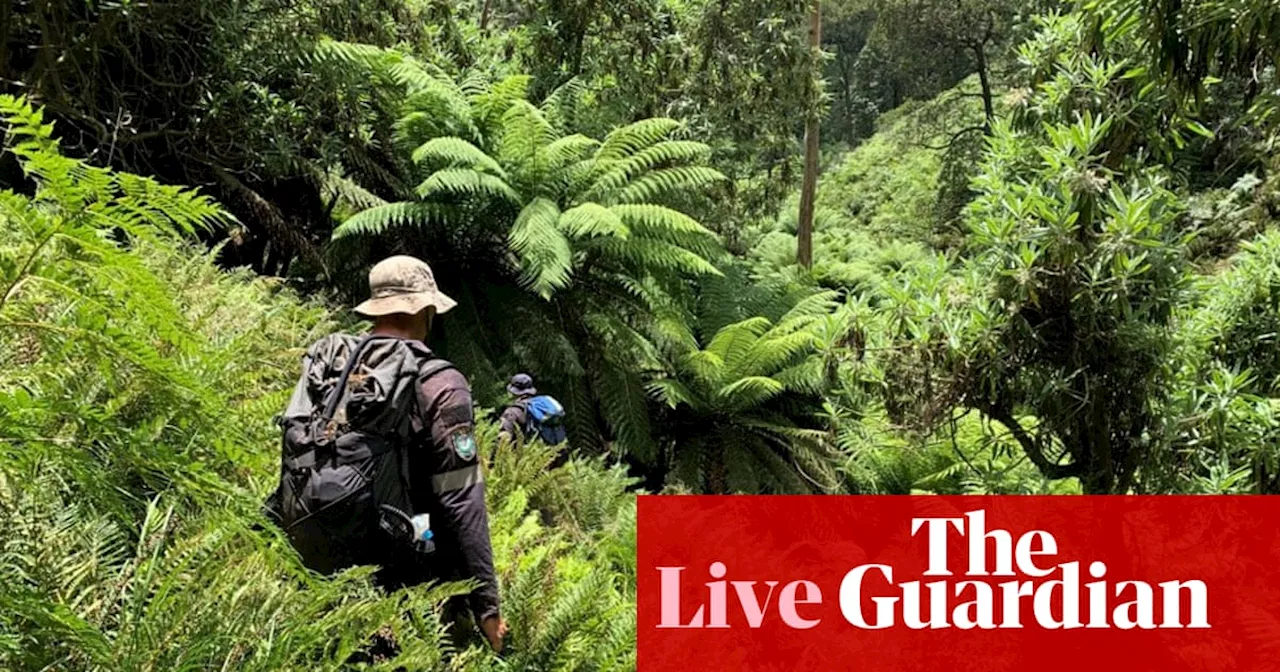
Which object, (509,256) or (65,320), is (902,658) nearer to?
(65,320)

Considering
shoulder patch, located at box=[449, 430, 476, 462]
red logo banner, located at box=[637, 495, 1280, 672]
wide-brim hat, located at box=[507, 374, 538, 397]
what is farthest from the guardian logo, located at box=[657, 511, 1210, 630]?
wide-brim hat, located at box=[507, 374, 538, 397]

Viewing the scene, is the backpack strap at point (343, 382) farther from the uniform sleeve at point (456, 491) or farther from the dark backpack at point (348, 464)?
the uniform sleeve at point (456, 491)

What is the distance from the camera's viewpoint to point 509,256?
5.24m

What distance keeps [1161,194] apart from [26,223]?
2.60 metres

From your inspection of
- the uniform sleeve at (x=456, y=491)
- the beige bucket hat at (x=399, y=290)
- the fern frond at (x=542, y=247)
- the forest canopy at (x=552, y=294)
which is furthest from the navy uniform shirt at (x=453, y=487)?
the fern frond at (x=542, y=247)

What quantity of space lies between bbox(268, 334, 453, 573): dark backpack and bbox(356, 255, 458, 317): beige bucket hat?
0.60 feet

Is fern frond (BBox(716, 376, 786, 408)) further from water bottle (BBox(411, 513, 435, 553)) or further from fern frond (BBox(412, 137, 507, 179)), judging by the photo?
water bottle (BBox(411, 513, 435, 553))

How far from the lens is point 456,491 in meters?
1.59

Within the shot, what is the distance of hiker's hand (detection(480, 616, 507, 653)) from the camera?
1.56 meters

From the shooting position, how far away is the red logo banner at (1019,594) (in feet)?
7.84

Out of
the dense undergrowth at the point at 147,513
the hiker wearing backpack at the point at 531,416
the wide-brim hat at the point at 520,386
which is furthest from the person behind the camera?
the wide-brim hat at the point at 520,386

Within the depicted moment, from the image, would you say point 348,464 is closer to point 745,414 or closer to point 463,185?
point 463,185

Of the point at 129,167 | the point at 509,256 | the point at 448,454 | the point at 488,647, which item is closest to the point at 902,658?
the point at 488,647

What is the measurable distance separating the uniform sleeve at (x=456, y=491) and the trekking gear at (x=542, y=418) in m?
2.29
